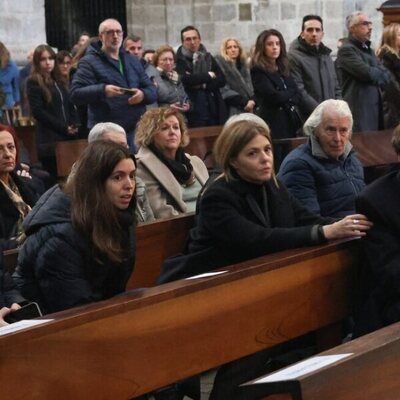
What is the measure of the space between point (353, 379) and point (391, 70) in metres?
8.48

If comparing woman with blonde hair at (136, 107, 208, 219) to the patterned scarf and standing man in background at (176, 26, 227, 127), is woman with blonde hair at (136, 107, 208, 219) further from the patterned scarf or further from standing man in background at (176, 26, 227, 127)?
standing man in background at (176, 26, 227, 127)

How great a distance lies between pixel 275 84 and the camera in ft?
35.7

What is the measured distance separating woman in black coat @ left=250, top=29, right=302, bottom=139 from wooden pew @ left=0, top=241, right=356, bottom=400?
16.9ft

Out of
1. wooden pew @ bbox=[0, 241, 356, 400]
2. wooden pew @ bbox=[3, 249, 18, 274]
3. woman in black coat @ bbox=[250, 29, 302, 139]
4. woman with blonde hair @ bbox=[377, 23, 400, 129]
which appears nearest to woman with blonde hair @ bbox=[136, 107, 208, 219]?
wooden pew @ bbox=[3, 249, 18, 274]

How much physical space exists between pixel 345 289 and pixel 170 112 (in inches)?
81.8

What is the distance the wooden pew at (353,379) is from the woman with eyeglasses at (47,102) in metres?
7.93

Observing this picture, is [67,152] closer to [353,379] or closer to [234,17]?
[353,379]

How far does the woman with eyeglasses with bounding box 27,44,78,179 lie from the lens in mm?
11719

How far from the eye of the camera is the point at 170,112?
24.7 ft

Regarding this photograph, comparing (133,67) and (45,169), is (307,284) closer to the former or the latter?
(133,67)

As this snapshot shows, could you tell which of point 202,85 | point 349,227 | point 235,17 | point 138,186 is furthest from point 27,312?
point 235,17

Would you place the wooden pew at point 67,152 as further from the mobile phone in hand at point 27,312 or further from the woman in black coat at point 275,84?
the mobile phone in hand at point 27,312

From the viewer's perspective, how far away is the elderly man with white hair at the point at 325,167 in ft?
22.6

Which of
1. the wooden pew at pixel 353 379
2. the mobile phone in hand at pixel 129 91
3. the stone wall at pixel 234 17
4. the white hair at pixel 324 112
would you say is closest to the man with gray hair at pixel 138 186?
the white hair at pixel 324 112
